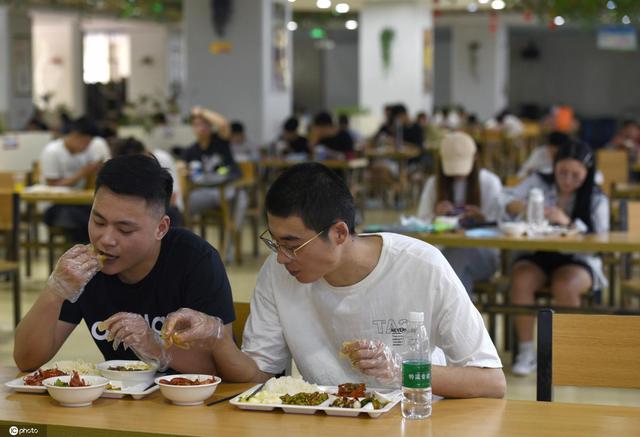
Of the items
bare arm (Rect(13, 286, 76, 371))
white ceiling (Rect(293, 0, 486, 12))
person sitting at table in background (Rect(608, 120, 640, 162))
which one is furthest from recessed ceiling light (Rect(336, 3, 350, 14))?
bare arm (Rect(13, 286, 76, 371))

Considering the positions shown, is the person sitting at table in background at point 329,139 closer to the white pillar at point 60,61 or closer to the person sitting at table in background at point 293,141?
the person sitting at table in background at point 293,141

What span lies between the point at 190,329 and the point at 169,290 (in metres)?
0.29

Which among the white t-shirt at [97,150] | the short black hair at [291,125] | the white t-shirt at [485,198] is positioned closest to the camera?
the white t-shirt at [485,198]

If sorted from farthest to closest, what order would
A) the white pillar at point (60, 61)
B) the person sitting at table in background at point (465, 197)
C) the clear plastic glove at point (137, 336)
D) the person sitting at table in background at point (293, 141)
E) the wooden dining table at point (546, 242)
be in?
the white pillar at point (60, 61) → the person sitting at table in background at point (293, 141) → the person sitting at table in background at point (465, 197) → the wooden dining table at point (546, 242) → the clear plastic glove at point (137, 336)

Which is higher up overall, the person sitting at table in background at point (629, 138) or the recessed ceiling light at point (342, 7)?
the recessed ceiling light at point (342, 7)

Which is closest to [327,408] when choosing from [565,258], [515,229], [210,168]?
[515,229]

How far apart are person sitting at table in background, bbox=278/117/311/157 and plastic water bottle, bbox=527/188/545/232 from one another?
22.6 feet

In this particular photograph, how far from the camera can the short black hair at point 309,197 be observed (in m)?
2.39

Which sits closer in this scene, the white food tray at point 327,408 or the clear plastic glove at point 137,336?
the white food tray at point 327,408

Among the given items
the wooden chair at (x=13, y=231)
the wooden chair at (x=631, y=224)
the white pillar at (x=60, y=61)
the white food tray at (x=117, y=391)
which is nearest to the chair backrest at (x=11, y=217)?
the wooden chair at (x=13, y=231)

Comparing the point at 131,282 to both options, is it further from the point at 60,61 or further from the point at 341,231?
the point at 60,61

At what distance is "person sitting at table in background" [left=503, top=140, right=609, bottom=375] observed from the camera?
534cm

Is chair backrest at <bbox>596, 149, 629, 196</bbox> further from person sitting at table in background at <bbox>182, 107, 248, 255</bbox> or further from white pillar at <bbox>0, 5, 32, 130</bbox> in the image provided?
white pillar at <bbox>0, 5, 32, 130</bbox>

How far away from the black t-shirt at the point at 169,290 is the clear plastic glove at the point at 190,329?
17 centimetres
